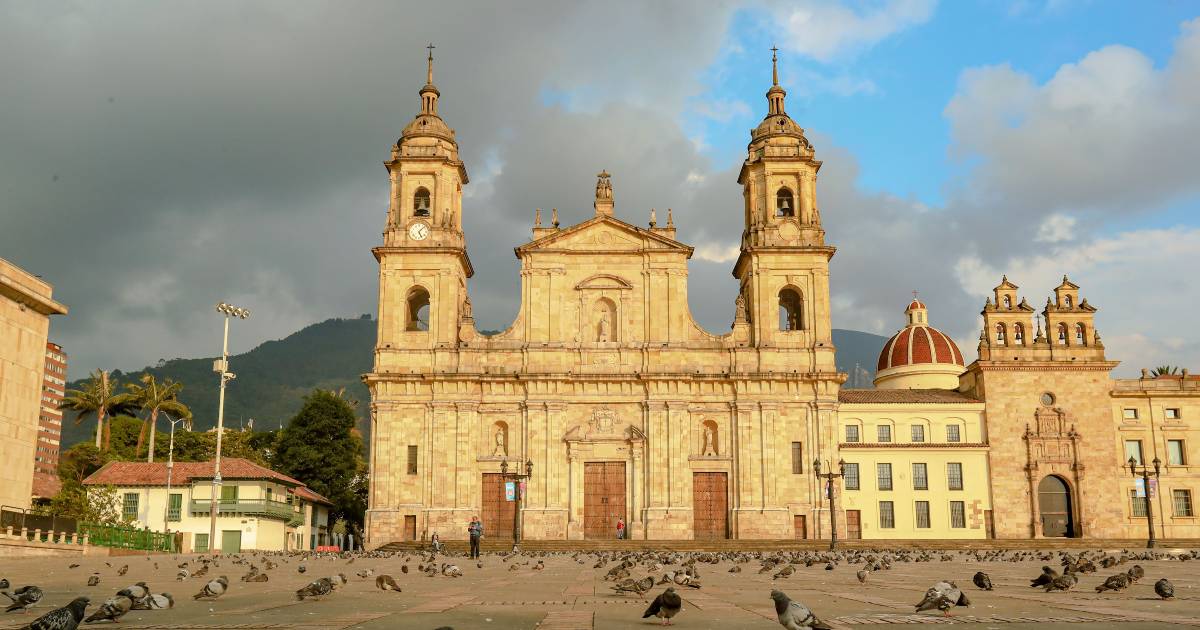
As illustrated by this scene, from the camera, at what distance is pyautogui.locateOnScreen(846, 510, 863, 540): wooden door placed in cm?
5319

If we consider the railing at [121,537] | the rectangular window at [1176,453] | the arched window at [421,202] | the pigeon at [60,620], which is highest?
the arched window at [421,202]

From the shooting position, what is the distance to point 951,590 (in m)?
10.5

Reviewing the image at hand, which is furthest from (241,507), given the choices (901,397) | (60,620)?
(60,620)

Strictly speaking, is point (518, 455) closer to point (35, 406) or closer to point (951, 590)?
point (35, 406)

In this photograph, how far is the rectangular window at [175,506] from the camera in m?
53.9

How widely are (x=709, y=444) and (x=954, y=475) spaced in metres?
14.1

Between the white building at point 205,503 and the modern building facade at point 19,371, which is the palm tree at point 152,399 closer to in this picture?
the white building at point 205,503

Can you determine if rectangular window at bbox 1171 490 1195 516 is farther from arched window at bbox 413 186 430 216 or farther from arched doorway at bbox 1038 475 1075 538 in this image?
arched window at bbox 413 186 430 216

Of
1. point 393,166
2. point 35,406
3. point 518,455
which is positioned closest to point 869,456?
point 518,455

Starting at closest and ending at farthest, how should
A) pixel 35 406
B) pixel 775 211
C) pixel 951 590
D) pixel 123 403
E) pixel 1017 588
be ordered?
pixel 951 590
pixel 1017 588
pixel 35 406
pixel 775 211
pixel 123 403

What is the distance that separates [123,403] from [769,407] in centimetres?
4804

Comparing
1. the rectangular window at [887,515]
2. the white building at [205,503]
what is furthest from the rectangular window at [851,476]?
the white building at [205,503]

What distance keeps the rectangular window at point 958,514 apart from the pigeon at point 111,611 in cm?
4926

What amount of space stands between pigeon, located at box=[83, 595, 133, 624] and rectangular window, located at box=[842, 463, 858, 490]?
156ft
